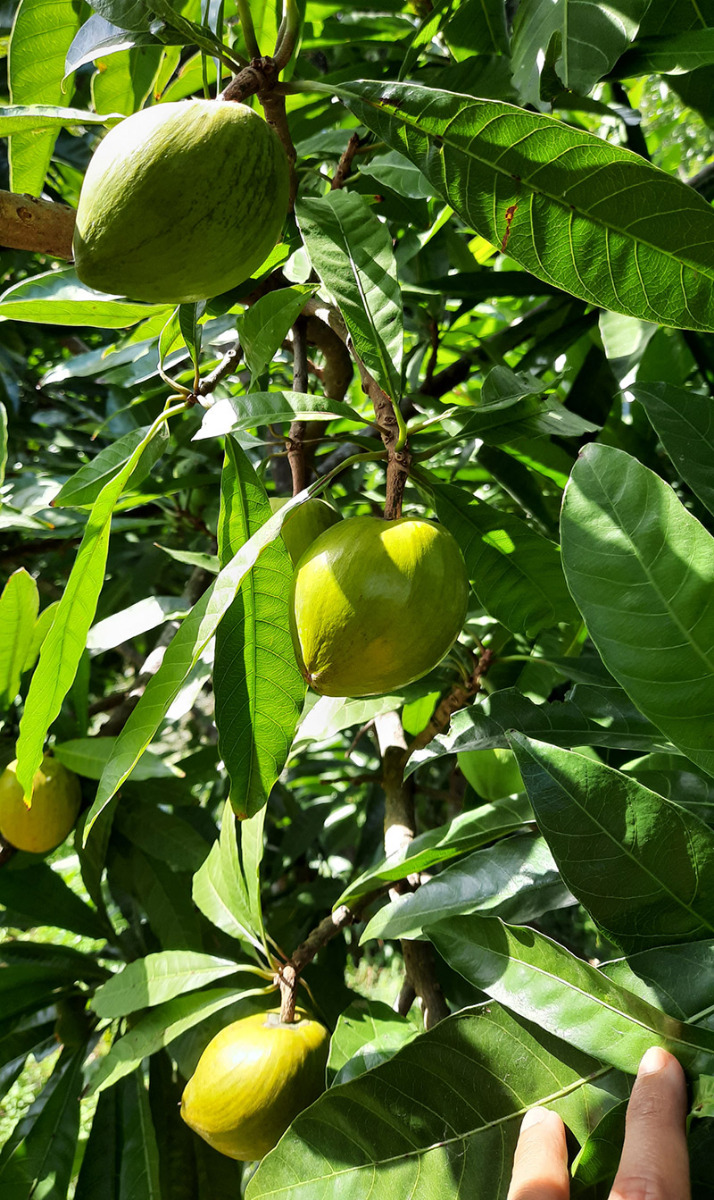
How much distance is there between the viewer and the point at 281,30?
0.64 m

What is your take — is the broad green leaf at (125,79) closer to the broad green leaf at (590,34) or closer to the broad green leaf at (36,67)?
the broad green leaf at (36,67)

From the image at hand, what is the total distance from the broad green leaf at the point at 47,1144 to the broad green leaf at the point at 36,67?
3.84 feet

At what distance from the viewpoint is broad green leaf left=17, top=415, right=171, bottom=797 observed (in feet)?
2.22

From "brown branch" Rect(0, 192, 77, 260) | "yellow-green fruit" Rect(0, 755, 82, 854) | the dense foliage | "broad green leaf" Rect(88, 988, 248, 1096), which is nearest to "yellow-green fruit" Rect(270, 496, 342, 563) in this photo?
the dense foliage

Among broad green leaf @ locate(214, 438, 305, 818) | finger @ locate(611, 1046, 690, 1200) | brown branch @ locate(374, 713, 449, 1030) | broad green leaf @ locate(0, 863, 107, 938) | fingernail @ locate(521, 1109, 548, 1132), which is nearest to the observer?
finger @ locate(611, 1046, 690, 1200)

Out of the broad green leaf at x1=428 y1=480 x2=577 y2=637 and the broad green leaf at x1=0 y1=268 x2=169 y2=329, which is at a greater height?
the broad green leaf at x1=0 y1=268 x2=169 y2=329

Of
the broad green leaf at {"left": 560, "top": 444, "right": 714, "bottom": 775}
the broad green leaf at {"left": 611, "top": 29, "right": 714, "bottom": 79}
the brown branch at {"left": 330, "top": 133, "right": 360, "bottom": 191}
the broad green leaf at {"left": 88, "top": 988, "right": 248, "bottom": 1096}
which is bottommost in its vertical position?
the broad green leaf at {"left": 88, "top": 988, "right": 248, "bottom": 1096}

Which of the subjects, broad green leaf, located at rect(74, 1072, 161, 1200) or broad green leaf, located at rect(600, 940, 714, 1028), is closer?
broad green leaf, located at rect(600, 940, 714, 1028)

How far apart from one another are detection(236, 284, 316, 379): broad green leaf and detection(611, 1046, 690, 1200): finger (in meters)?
0.53

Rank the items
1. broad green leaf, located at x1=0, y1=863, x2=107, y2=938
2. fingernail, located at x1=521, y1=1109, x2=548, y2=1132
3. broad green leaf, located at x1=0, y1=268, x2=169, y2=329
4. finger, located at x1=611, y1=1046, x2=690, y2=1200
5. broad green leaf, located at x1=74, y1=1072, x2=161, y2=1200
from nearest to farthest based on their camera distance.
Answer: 1. finger, located at x1=611, y1=1046, x2=690, y2=1200
2. fingernail, located at x1=521, y1=1109, x2=548, y2=1132
3. broad green leaf, located at x1=0, y1=268, x2=169, y2=329
4. broad green leaf, located at x1=74, y1=1072, x2=161, y2=1200
5. broad green leaf, located at x1=0, y1=863, x2=107, y2=938

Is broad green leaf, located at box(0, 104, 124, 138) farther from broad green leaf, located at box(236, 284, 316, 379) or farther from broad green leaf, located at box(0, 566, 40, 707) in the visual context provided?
broad green leaf, located at box(0, 566, 40, 707)

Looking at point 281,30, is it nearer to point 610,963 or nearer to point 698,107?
point 698,107

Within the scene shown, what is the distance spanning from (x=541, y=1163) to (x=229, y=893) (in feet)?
1.95

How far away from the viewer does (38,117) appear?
2.12 feet
